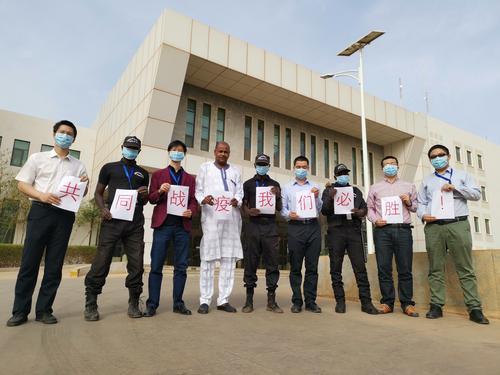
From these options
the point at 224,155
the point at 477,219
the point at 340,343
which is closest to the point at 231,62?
the point at 224,155

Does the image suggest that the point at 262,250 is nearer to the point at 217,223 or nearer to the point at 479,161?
the point at 217,223

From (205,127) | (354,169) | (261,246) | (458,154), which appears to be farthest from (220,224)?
(458,154)

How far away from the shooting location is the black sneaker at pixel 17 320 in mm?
3324

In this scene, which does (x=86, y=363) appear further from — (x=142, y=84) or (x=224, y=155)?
(x=142, y=84)

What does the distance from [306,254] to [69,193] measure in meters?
2.95

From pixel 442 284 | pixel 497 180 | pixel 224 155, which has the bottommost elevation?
pixel 442 284

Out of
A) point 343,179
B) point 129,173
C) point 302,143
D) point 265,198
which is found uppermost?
point 302,143

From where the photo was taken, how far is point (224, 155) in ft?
15.5

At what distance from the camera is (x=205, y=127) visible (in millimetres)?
19844

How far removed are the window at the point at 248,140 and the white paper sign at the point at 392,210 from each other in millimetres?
16327

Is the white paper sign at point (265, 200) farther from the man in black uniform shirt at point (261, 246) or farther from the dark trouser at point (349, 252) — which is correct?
the dark trouser at point (349, 252)

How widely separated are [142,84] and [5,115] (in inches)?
424

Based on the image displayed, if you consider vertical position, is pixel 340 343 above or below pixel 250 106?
below

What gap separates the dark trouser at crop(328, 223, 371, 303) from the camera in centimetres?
473
